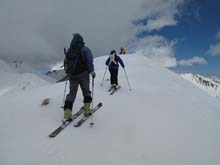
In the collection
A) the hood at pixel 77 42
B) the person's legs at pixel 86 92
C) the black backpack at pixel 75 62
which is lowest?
the person's legs at pixel 86 92

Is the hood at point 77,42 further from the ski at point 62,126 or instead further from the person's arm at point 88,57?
the ski at point 62,126

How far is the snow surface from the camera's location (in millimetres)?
6555

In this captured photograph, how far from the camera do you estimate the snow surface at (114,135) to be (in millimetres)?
6555

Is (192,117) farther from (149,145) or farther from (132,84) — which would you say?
(132,84)

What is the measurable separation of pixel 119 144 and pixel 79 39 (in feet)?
13.9

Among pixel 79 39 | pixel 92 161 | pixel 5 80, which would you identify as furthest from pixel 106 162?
pixel 5 80

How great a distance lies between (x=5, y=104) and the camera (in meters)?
10.9

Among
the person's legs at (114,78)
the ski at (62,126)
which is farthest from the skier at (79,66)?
the person's legs at (114,78)

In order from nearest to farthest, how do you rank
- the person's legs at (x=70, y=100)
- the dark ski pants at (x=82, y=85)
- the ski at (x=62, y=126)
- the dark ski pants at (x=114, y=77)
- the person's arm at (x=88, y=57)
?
1. the ski at (x=62, y=126)
2. the person's legs at (x=70, y=100)
3. the person's arm at (x=88, y=57)
4. the dark ski pants at (x=82, y=85)
5. the dark ski pants at (x=114, y=77)

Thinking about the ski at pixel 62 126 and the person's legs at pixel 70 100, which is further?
the person's legs at pixel 70 100

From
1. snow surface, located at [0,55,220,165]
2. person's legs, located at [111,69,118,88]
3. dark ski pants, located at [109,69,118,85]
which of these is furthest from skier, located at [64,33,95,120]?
dark ski pants, located at [109,69,118,85]

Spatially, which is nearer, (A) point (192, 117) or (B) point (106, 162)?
(B) point (106, 162)

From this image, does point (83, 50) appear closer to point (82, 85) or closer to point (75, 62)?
point (75, 62)

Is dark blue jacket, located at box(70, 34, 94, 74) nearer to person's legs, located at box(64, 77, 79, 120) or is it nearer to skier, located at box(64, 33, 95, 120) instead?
skier, located at box(64, 33, 95, 120)
